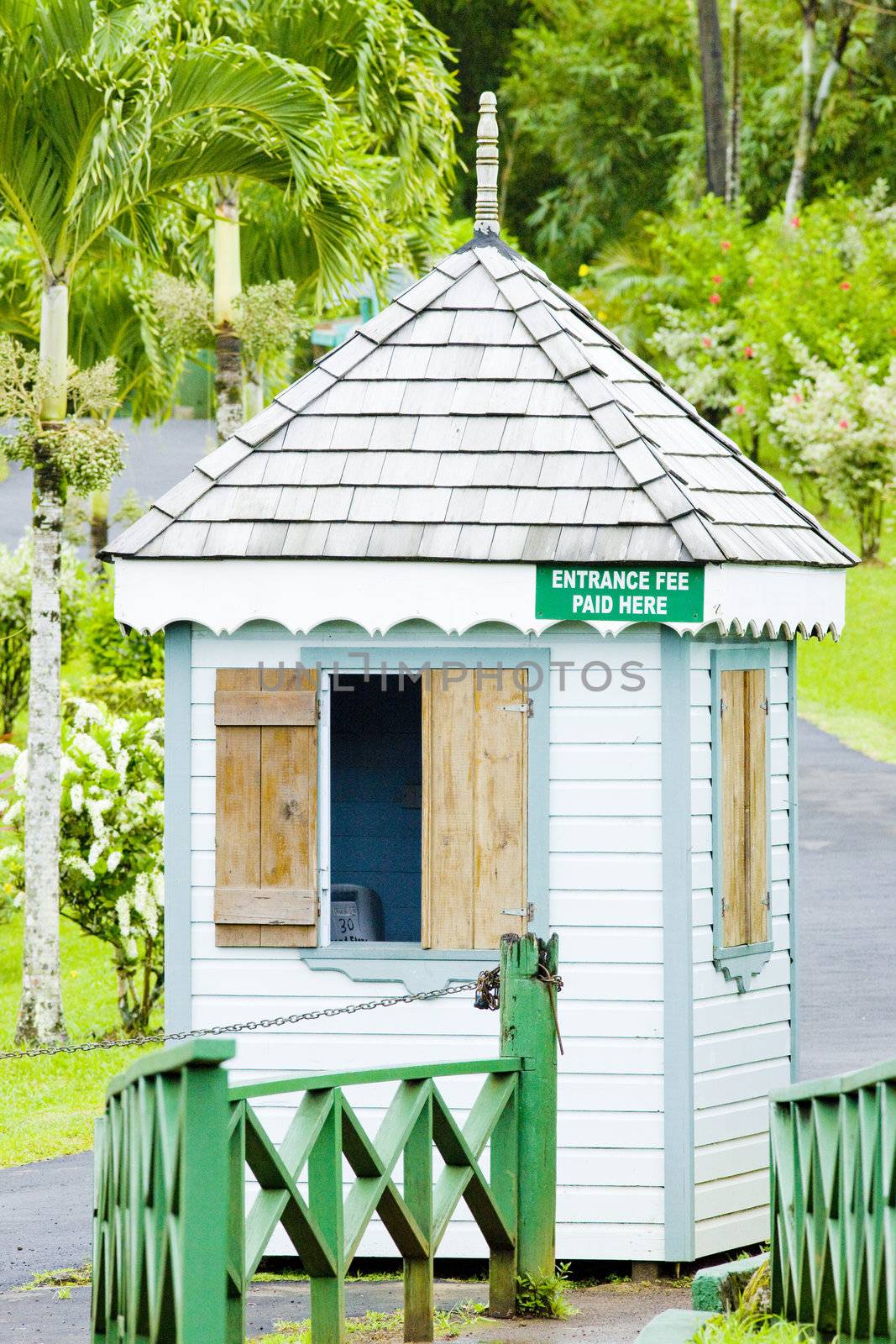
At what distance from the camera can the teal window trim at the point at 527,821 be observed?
23.0ft

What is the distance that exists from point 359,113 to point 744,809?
9634 mm

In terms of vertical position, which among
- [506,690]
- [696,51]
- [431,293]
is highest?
[696,51]

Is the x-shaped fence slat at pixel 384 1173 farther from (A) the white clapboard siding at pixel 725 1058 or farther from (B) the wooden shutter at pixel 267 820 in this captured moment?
(A) the white clapboard siding at pixel 725 1058

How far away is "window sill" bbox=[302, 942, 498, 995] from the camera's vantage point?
700 cm

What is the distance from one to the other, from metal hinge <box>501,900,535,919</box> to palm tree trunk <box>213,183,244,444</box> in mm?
8186

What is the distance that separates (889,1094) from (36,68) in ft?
28.8

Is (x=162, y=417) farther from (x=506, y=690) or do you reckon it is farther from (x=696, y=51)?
(x=696, y=51)

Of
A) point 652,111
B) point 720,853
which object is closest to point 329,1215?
point 720,853

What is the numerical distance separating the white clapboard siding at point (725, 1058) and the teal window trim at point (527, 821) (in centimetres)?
60

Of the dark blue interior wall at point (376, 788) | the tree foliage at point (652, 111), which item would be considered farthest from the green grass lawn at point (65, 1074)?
the tree foliage at point (652, 111)

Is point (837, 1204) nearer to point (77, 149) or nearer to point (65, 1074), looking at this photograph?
point (65, 1074)

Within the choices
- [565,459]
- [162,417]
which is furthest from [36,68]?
[162,417]

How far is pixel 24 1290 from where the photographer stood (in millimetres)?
6898

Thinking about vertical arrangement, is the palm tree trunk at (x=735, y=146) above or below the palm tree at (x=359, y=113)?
above
